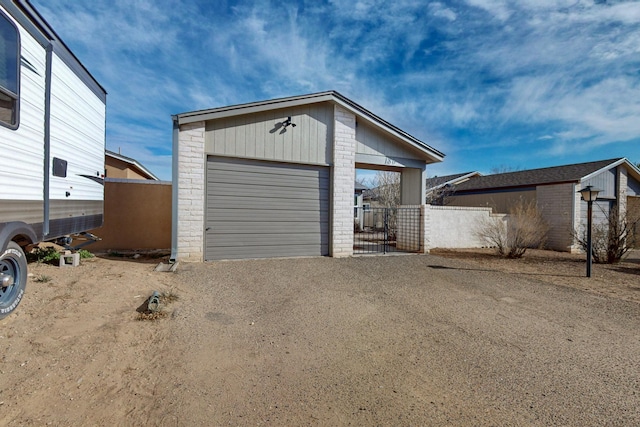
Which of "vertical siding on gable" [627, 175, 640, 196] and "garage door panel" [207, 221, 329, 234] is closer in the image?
"garage door panel" [207, 221, 329, 234]

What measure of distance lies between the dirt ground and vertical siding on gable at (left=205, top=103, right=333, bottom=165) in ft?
11.5

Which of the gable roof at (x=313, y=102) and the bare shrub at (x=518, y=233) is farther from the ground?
the gable roof at (x=313, y=102)

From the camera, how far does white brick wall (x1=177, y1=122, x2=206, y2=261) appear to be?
7.12 m

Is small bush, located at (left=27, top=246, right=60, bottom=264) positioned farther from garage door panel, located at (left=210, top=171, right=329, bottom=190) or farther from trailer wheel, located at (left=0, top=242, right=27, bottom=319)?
garage door panel, located at (left=210, top=171, right=329, bottom=190)

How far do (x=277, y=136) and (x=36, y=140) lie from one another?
5007 millimetres

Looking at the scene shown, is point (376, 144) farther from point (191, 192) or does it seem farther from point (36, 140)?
point (36, 140)

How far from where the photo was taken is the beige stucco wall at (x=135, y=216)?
29.5 ft

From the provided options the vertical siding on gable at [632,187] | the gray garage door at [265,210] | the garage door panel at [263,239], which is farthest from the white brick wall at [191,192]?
the vertical siding on gable at [632,187]

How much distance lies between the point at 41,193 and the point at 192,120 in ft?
12.0

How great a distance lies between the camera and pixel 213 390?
8.04ft

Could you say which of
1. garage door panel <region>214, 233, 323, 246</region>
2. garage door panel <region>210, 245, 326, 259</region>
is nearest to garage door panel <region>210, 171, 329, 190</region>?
garage door panel <region>214, 233, 323, 246</region>

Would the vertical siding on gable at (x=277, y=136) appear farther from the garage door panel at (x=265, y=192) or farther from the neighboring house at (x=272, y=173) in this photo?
the garage door panel at (x=265, y=192)

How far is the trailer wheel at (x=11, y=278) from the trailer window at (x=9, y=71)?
1.38 m

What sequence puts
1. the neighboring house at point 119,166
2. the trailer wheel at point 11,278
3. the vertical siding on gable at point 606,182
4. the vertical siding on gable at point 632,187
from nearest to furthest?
the trailer wheel at point 11,278 → the vertical siding on gable at point 606,182 → the neighboring house at point 119,166 → the vertical siding on gable at point 632,187
